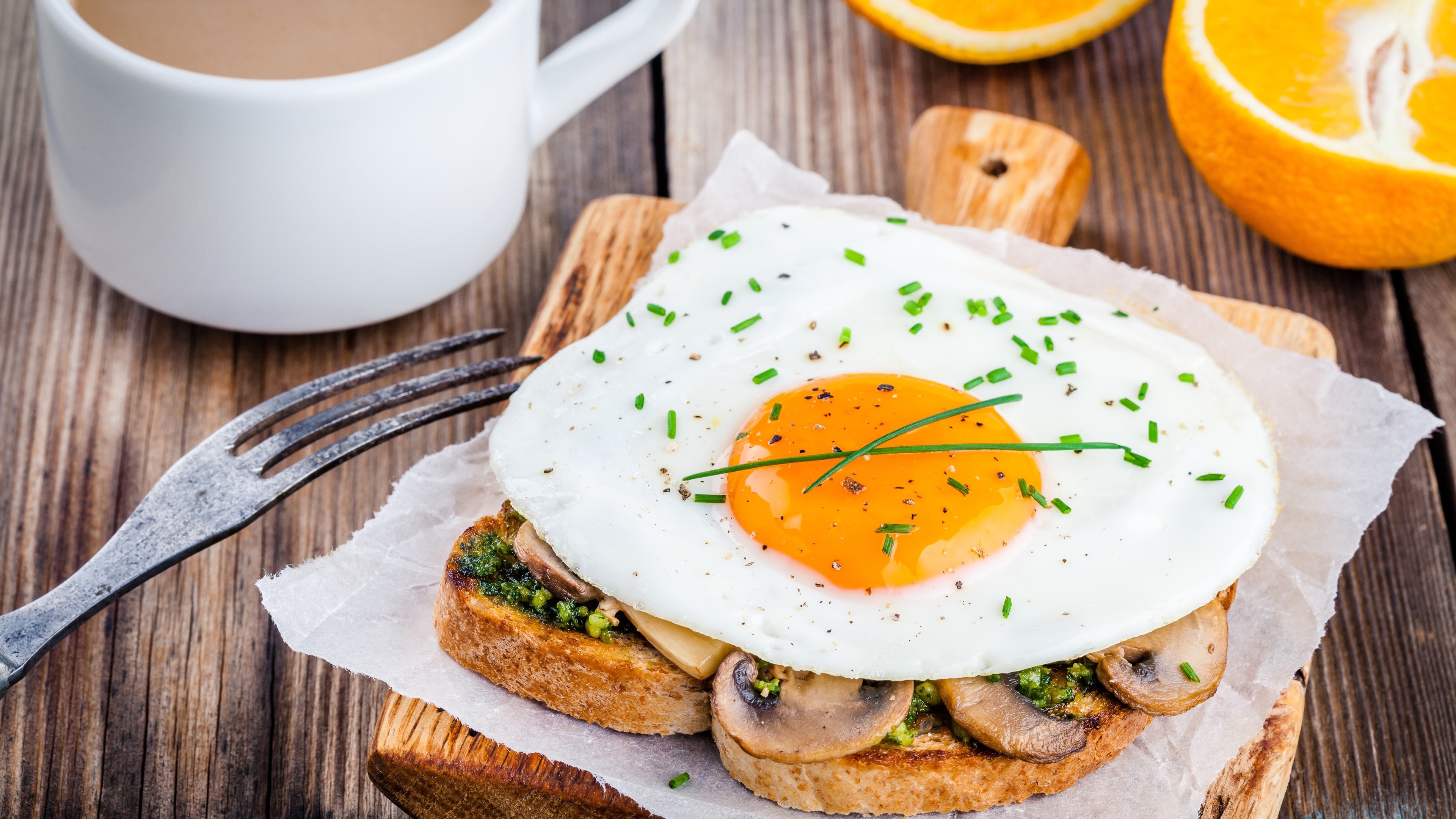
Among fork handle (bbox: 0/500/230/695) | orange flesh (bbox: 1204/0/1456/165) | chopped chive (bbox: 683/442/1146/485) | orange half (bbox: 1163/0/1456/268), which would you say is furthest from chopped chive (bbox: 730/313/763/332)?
orange flesh (bbox: 1204/0/1456/165)

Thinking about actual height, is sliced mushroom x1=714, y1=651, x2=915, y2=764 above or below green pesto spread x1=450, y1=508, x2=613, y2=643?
below

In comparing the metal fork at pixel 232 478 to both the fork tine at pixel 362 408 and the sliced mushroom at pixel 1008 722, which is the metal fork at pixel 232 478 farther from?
the sliced mushroom at pixel 1008 722

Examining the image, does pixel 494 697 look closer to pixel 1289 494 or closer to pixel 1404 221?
Answer: pixel 1289 494

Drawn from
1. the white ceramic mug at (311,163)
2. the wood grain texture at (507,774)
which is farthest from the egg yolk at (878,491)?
the white ceramic mug at (311,163)

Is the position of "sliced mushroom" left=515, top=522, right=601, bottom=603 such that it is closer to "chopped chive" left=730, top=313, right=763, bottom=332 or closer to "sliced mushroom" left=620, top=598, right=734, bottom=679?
"sliced mushroom" left=620, top=598, right=734, bottom=679

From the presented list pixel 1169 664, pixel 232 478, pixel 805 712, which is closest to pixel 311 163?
pixel 232 478
